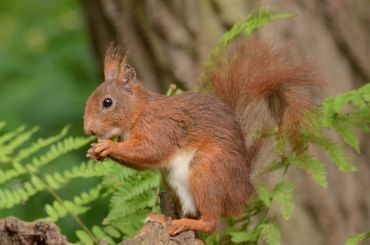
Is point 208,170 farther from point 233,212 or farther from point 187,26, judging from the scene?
point 187,26

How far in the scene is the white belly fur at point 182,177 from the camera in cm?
261

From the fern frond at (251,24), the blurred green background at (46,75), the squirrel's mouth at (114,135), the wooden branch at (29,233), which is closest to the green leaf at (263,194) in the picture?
the squirrel's mouth at (114,135)

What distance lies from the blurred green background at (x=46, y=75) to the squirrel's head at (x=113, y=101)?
1596mm

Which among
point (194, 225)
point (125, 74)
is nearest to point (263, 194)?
point (194, 225)

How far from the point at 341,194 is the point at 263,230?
143 cm

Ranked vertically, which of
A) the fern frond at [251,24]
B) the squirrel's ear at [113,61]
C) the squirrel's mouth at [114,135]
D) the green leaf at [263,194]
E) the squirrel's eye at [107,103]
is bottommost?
the green leaf at [263,194]

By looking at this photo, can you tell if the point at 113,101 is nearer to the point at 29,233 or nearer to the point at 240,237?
the point at 240,237

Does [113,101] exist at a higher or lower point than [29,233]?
higher

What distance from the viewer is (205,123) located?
265 cm

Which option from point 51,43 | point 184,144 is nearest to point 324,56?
point 184,144

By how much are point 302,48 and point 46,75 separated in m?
2.18

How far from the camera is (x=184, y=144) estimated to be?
8.67ft

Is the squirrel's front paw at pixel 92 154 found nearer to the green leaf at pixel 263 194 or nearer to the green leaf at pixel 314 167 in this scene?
the green leaf at pixel 263 194

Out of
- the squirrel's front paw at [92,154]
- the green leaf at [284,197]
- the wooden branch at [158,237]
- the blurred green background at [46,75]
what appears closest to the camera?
the wooden branch at [158,237]
